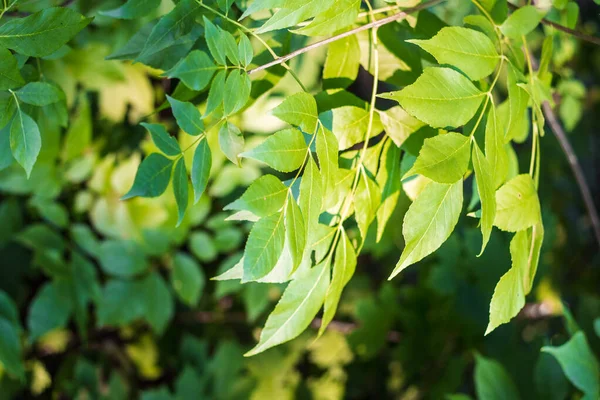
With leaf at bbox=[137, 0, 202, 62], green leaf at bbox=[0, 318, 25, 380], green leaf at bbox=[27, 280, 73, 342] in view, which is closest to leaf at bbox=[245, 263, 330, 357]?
leaf at bbox=[137, 0, 202, 62]

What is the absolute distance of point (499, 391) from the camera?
2.76ft

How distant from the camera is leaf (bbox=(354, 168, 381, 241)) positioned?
487mm

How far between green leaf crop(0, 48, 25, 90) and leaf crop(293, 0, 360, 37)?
0.66 feet

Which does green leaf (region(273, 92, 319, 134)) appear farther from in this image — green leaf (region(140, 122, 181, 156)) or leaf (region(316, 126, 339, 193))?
green leaf (region(140, 122, 181, 156))

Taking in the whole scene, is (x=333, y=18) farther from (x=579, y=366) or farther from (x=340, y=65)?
(x=579, y=366)

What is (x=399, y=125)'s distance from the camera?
52cm

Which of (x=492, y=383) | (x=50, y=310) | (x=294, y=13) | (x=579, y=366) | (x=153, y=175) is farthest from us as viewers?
(x=50, y=310)

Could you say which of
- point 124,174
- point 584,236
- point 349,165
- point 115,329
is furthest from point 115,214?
point 584,236

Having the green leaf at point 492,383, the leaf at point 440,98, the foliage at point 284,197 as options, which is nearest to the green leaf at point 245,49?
the foliage at point 284,197

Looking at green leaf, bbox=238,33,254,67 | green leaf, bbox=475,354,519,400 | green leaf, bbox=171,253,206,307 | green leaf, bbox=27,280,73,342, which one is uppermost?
green leaf, bbox=238,33,254,67

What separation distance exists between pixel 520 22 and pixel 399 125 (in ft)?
0.42

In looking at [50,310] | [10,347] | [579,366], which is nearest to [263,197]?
[579,366]

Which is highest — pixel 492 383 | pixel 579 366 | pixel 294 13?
pixel 294 13

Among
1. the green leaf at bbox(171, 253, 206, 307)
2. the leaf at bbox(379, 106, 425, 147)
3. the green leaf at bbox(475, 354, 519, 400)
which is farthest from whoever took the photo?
the green leaf at bbox(171, 253, 206, 307)
